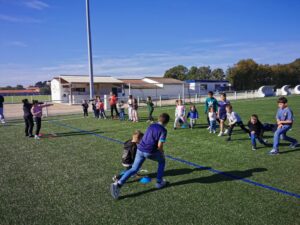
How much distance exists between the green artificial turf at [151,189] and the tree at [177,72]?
79.5 metres

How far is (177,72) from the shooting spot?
87688 millimetres

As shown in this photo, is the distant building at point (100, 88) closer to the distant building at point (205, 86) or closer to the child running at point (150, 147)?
the distant building at point (205, 86)

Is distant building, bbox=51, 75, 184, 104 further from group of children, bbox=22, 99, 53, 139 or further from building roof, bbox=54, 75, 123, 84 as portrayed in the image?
group of children, bbox=22, 99, 53, 139

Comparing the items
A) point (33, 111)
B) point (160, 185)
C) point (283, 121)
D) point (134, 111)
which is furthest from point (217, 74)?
point (160, 185)

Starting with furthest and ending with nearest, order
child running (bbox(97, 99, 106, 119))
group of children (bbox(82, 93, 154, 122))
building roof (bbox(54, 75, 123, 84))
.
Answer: building roof (bbox(54, 75, 123, 84)) → child running (bbox(97, 99, 106, 119)) → group of children (bbox(82, 93, 154, 122))

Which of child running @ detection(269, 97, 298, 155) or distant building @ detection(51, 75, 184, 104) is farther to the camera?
distant building @ detection(51, 75, 184, 104)

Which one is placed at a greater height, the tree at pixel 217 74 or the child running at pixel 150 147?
the tree at pixel 217 74

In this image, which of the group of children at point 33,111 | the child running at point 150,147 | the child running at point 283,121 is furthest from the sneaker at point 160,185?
the group of children at point 33,111

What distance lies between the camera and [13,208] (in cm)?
448

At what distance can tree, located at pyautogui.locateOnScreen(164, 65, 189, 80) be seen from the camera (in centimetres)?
8725

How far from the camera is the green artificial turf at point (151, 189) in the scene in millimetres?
4105

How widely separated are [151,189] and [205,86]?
59.0 meters

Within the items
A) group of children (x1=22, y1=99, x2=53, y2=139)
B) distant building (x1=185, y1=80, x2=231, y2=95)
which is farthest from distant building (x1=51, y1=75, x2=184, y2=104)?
group of children (x1=22, y1=99, x2=53, y2=139)

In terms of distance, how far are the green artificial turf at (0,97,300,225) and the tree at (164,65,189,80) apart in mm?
79522
